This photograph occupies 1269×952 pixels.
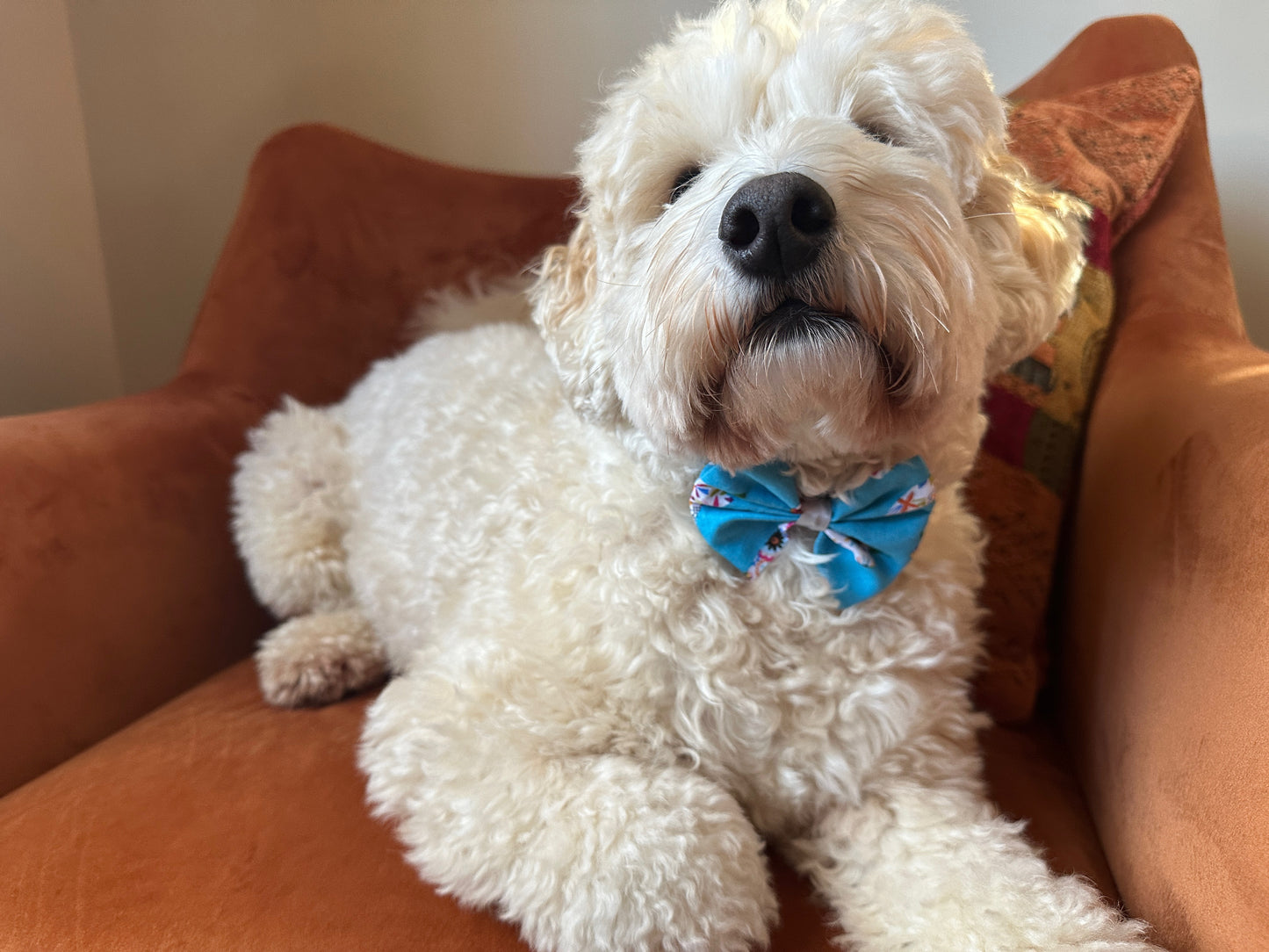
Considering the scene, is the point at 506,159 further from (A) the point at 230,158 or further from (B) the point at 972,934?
(B) the point at 972,934

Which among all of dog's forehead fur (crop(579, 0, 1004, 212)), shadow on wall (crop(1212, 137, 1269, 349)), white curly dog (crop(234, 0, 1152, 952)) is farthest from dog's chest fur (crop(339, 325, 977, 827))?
shadow on wall (crop(1212, 137, 1269, 349))

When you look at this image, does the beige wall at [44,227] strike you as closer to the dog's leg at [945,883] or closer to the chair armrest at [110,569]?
the chair armrest at [110,569]

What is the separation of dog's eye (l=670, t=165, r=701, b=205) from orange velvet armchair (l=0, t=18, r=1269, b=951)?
66 cm

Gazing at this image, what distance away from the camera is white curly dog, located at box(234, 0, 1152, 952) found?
773mm

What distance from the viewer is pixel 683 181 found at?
0.94 meters

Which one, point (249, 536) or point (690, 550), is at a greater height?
point (690, 550)

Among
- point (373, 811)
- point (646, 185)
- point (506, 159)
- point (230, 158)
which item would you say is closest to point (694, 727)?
point (373, 811)

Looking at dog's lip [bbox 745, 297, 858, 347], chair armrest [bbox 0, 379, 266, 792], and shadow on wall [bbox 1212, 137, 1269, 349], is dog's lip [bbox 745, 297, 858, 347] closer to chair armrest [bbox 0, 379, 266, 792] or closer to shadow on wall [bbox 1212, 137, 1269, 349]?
chair armrest [bbox 0, 379, 266, 792]

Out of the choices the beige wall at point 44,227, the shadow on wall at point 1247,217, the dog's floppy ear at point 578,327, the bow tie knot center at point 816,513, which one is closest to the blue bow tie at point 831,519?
the bow tie knot center at point 816,513

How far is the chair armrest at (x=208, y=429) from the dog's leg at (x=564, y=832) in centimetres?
58

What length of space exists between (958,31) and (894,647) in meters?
0.70

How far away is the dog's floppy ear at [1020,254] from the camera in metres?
0.92

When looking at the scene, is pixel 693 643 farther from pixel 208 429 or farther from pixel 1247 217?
pixel 1247 217

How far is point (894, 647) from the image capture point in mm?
974
